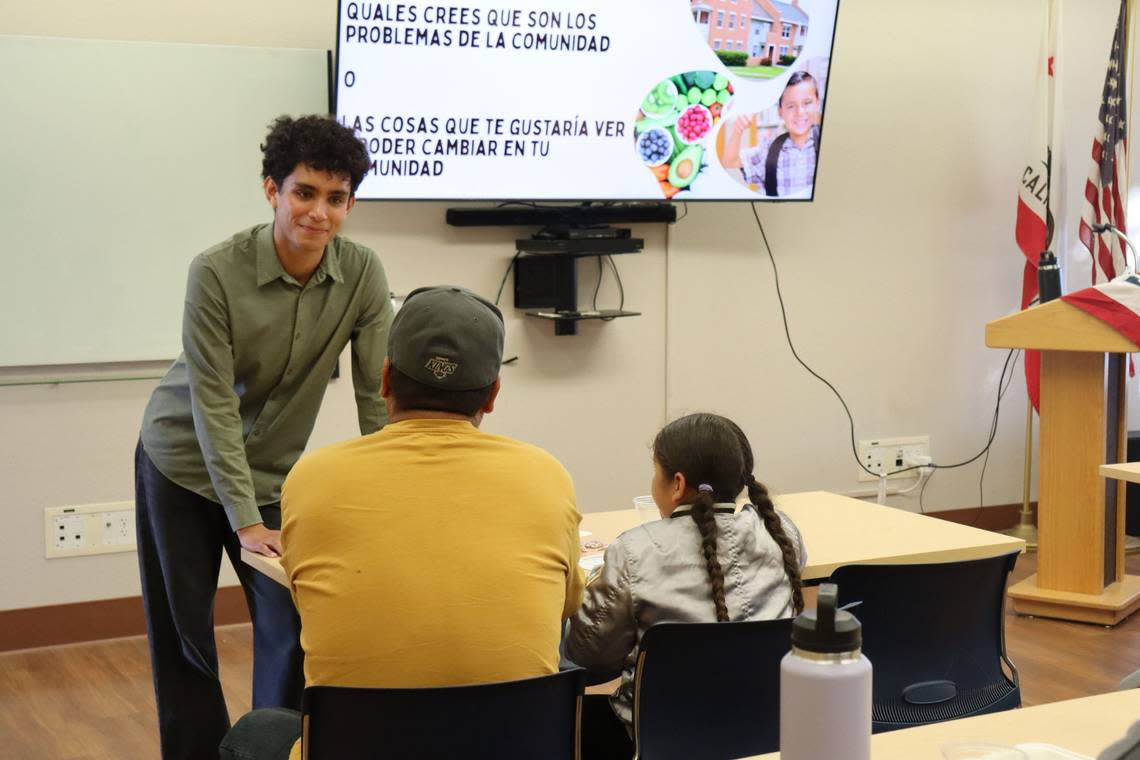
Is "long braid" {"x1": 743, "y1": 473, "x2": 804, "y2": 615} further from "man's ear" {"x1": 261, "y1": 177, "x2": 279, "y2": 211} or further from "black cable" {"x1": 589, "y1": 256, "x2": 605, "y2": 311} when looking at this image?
"black cable" {"x1": 589, "y1": 256, "x2": 605, "y2": 311}

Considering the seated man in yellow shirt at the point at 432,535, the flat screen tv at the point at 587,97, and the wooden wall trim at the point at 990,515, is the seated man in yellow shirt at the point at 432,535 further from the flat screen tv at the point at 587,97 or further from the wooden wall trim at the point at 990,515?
the wooden wall trim at the point at 990,515

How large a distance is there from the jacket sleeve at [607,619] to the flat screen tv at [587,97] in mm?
2459

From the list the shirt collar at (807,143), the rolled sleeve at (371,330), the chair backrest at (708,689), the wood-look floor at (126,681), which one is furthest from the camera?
the shirt collar at (807,143)

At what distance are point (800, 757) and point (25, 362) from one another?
352 centimetres

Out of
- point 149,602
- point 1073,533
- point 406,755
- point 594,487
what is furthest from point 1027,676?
point 406,755

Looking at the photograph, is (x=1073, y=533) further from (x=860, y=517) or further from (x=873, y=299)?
(x=860, y=517)

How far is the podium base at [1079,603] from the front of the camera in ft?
14.4

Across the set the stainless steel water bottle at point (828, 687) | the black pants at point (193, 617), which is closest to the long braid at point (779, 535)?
the black pants at point (193, 617)

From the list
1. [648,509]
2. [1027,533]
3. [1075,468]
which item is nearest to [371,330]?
[648,509]

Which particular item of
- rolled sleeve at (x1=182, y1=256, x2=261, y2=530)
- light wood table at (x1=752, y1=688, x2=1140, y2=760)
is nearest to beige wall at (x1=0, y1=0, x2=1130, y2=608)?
rolled sleeve at (x1=182, y1=256, x2=261, y2=530)

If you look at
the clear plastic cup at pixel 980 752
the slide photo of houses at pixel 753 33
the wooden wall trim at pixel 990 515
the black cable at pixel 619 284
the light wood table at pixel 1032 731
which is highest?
the slide photo of houses at pixel 753 33

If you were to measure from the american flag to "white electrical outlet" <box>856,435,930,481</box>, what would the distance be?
0.99 m

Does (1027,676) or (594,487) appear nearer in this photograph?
(1027,676)

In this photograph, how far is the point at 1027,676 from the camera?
390 cm
